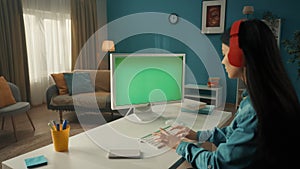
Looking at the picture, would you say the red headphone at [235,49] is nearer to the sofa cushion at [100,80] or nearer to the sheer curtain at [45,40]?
the sofa cushion at [100,80]

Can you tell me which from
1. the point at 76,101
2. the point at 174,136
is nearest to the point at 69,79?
the point at 76,101

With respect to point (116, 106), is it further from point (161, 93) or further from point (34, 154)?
point (34, 154)

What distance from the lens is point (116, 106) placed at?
4.60ft

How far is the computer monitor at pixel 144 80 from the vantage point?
1389mm

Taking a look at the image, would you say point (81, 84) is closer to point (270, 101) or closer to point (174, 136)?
point (174, 136)

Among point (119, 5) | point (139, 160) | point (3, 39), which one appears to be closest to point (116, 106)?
point (139, 160)

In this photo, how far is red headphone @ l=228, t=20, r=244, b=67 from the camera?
792 millimetres

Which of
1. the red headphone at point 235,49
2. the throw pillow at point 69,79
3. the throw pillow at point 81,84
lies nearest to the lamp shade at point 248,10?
the throw pillow at point 81,84

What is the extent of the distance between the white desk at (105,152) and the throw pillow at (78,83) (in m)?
2.34

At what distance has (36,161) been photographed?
0.95 metres

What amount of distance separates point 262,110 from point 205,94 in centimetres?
404

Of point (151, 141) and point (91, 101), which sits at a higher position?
point (151, 141)

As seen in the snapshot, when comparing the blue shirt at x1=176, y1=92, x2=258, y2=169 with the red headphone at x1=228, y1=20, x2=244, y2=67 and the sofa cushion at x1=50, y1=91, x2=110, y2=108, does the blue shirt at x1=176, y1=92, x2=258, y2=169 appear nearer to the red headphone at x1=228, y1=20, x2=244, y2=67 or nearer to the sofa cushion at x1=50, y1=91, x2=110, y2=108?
the red headphone at x1=228, y1=20, x2=244, y2=67

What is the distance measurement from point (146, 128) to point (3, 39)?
141 inches
